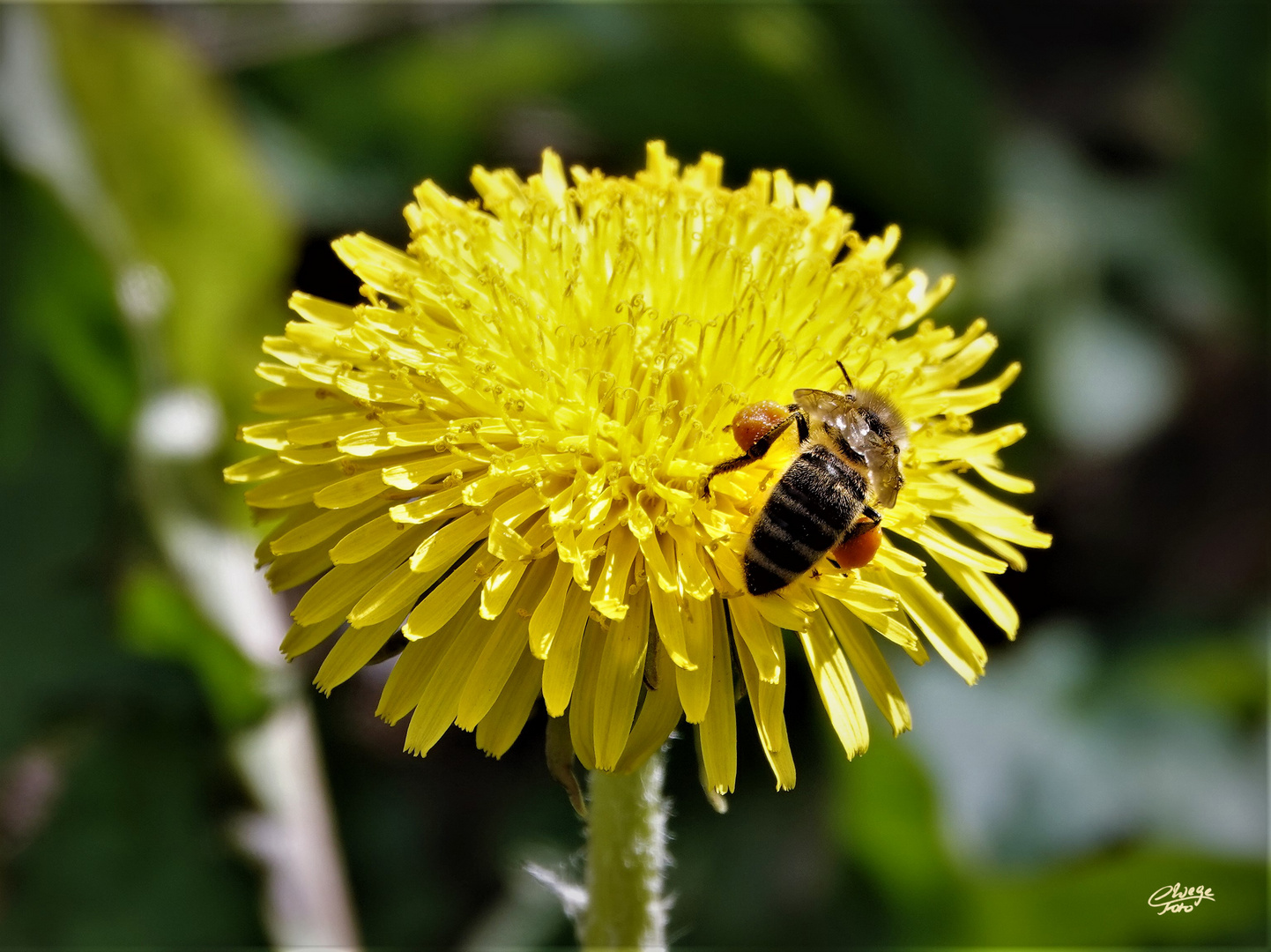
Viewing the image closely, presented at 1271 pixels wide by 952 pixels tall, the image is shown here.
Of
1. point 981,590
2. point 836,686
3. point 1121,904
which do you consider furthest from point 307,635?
point 1121,904

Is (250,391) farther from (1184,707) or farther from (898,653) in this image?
(1184,707)

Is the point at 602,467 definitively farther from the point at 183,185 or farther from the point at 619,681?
the point at 183,185

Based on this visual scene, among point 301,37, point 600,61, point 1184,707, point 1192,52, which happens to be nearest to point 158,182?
point 301,37

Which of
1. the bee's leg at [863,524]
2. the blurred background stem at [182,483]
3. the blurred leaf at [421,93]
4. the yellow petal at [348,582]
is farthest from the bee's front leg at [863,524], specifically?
the blurred leaf at [421,93]

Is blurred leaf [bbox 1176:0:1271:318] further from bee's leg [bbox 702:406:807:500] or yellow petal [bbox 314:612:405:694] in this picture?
yellow petal [bbox 314:612:405:694]

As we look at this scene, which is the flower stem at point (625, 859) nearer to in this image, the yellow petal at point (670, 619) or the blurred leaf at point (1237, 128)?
the yellow petal at point (670, 619)
